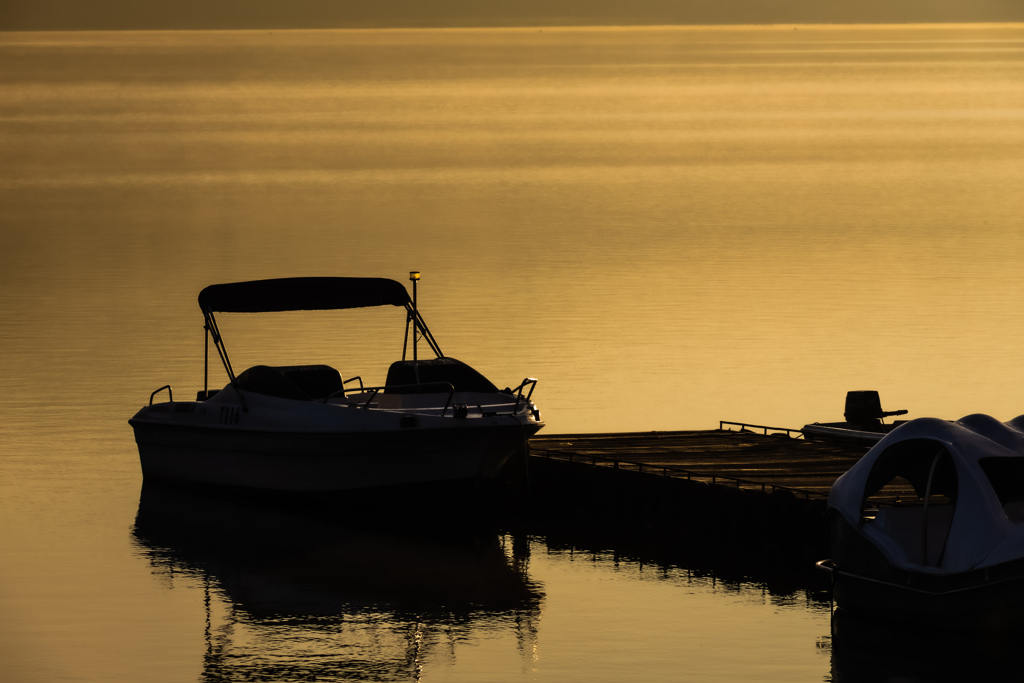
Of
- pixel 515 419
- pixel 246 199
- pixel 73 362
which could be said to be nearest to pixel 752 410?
pixel 515 419

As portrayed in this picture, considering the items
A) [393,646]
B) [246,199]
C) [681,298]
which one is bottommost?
[393,646]

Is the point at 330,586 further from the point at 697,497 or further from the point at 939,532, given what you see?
the point at 939,532

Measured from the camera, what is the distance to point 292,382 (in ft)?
96.5

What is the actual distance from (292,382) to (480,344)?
1844cm

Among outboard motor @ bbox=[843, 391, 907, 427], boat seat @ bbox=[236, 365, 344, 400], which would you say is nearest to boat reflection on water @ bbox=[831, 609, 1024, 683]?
outboard motor @ bbox=[843, 391, 907, 427]

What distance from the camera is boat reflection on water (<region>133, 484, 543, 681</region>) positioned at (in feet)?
67.3

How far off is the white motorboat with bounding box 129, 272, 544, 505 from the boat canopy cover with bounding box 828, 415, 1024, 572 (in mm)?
7582

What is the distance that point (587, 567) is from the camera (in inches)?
986

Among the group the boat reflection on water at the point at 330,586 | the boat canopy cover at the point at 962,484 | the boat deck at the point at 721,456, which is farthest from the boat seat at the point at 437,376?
the boat canopy cover at the point at 962,484

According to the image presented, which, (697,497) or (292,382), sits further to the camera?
(292,382)

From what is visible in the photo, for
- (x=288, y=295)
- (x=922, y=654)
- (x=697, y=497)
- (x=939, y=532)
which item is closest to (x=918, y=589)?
(x=922, y=654)

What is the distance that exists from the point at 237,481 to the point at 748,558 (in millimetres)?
9271

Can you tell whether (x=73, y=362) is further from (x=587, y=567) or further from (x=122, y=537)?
(x=587, y=567)

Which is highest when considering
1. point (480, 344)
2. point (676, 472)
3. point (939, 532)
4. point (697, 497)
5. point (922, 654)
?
point (480, 344)
